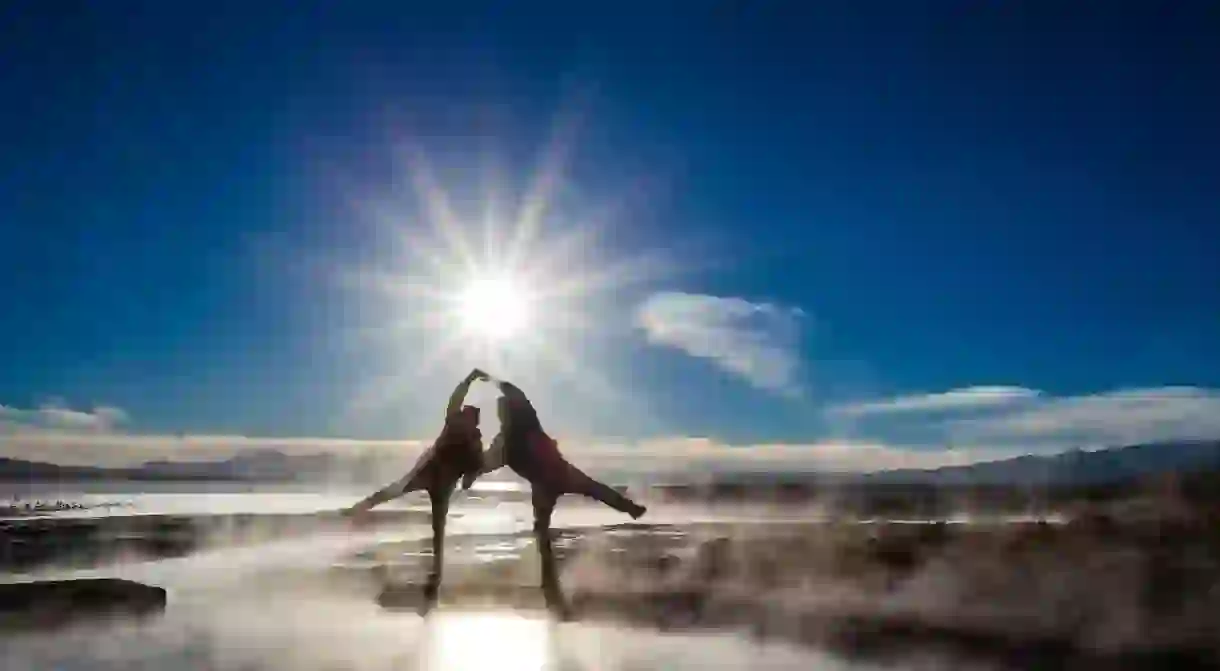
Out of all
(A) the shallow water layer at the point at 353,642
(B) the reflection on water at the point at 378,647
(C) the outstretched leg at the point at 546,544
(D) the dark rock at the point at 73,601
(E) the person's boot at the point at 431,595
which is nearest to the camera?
(B) the reflection on water at the point at 378,647

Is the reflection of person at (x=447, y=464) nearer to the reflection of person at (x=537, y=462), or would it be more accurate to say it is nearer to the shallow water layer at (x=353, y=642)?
the reflection of person at (x=537, y=462)

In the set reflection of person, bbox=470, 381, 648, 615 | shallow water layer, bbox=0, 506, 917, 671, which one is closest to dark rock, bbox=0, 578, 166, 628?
shallow water layer, bbox=0, 506, 917, 671

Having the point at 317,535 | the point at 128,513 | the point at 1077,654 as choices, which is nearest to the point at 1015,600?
the point at 1077,654

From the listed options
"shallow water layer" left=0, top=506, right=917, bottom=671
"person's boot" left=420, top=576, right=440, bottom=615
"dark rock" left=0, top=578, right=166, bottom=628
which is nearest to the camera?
"shallow water layer" left=0, top=506, right=917, bottom=671

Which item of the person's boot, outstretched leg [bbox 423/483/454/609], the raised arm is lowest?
the person's boot

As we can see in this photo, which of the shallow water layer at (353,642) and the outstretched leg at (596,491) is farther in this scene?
the outstretched leg at (596,491)

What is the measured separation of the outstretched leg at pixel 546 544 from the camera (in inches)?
958

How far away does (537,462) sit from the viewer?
24.5 m

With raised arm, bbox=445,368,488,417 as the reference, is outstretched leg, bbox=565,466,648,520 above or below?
below

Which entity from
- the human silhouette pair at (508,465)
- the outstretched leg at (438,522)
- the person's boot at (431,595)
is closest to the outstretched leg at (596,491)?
the human silhouette pair at (508,465)

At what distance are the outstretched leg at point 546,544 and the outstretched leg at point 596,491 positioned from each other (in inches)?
24.7

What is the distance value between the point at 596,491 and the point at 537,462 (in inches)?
90.7

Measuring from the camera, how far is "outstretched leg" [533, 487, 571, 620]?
24344mm

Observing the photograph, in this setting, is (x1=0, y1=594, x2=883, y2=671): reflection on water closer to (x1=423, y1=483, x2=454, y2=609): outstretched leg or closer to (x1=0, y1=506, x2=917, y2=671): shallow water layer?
(x1=0, y1=506, x2=917, y2=671): shallow water layer
